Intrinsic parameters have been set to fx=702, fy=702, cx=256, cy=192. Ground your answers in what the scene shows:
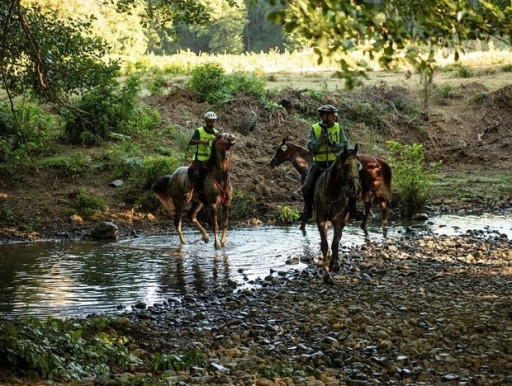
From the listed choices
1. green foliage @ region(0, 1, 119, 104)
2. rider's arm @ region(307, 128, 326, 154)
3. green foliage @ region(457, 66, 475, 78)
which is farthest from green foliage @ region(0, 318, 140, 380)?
green foliage @ region(457, 66, 475, 78)

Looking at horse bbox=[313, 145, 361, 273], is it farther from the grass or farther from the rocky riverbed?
the grass

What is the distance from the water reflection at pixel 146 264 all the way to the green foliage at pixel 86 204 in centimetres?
211

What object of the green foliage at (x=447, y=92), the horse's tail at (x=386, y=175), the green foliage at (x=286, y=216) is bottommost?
the green foliage at (x=286, y=216)

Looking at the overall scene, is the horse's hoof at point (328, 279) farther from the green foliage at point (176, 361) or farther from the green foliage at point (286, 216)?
the green foliage at point (286, 216)

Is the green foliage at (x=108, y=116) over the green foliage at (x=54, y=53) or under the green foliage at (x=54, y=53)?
under

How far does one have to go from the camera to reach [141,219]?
19656 mm

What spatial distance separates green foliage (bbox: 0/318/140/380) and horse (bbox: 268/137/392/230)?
1042cm

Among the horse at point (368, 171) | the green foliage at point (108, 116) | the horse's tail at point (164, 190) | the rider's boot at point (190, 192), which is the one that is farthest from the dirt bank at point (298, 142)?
the horse at point (368, 171)

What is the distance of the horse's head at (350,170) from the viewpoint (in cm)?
1116

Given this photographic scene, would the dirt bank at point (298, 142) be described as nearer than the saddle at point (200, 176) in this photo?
No

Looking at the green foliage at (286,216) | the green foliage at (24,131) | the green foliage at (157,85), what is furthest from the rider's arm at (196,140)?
the green foliage at (157,85)

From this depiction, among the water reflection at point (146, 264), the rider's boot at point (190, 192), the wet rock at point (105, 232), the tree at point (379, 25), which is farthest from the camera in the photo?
the wet rock at point (105, 232)

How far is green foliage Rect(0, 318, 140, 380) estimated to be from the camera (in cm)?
627

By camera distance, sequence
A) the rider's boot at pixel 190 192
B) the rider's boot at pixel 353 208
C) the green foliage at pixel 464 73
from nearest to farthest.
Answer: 1. the rider's boot at pixel 353 208
2. the rider's boot at pixel 190 192
3. the green foliage at pixel 464 73
